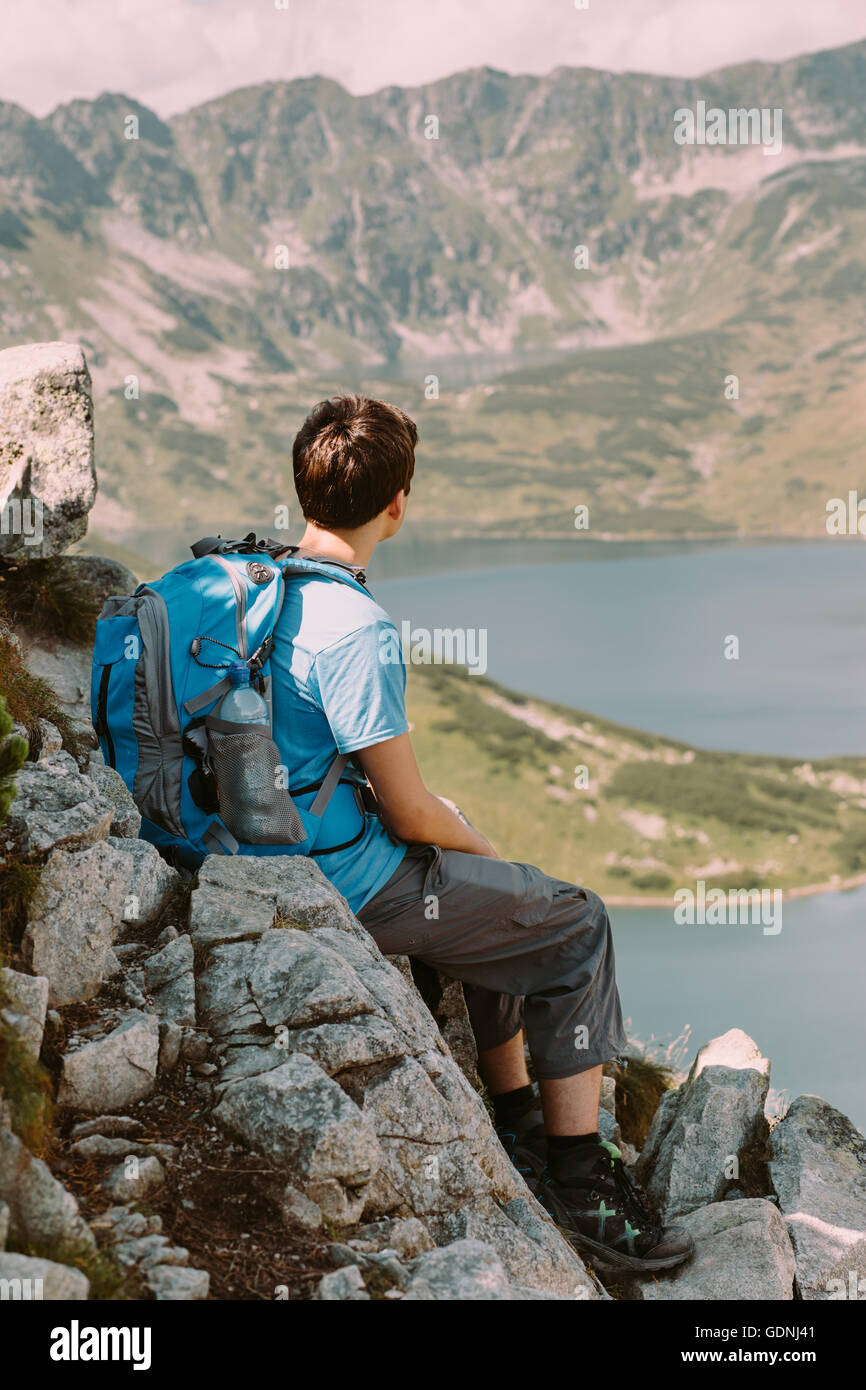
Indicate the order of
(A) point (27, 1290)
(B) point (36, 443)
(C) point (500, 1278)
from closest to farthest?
(A) point (27, 1290) < (C) point (500, 1278) < (B) point (36, 443)

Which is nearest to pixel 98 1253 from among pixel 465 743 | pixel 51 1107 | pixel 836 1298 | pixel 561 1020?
pixel 51 1107

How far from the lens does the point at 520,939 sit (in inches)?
237

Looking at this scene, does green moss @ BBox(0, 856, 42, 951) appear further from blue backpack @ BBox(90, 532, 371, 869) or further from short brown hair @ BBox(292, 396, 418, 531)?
short brown hair @ BBox(292, 396, 418, 531)

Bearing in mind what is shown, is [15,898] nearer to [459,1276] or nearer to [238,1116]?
[238,1116]

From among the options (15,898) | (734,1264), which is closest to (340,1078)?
(15,898)

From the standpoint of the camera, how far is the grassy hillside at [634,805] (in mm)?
134000

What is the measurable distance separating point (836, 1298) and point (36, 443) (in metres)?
8.21

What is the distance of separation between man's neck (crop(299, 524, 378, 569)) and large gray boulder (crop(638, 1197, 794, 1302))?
4044mm

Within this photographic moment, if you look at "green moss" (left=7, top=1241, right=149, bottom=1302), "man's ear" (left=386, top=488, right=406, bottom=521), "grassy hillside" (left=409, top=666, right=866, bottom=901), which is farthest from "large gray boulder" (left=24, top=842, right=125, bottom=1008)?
"grassy hillside" (left=409, top=666, right=866, bottom=901)

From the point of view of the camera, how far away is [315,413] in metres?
5.75

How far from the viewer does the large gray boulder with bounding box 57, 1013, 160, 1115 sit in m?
4.64

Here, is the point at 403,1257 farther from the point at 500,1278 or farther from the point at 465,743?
the point at 465,743

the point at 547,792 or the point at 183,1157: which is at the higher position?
the point at 183,1157

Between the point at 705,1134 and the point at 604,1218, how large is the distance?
1553 mm
